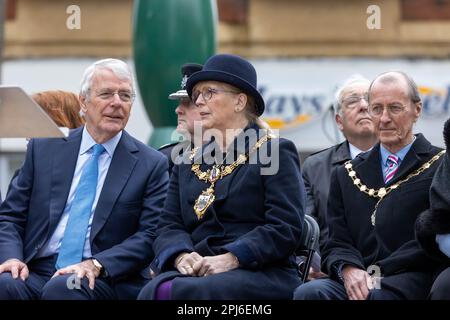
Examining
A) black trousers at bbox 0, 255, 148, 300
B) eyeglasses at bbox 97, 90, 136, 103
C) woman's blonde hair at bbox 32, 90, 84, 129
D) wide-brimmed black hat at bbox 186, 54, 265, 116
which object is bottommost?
black trousers at bbox 0, 255, 148, 300

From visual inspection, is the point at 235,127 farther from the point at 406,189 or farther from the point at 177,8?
the point at 177,8

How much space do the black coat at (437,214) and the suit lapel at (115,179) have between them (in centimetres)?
174

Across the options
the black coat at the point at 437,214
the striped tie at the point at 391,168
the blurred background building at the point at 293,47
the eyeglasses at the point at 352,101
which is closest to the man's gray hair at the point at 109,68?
the striped tie at the point at 391,168

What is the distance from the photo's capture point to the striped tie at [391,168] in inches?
245

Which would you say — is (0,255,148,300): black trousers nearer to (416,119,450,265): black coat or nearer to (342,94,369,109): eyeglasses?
(416,119,450,265): black coat

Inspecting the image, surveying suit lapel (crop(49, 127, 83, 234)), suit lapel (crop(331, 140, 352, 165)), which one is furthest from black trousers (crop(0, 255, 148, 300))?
suit lapel (crop(331, 140, 352, 165))

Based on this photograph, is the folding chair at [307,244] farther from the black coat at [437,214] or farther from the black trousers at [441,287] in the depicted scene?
the black trousers at [441,287]

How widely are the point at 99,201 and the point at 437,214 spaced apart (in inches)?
76.0

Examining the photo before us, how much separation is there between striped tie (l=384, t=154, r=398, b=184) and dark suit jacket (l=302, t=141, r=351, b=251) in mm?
1077

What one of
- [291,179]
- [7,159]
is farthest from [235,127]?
[7,159]

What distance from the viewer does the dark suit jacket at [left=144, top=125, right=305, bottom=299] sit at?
589cm

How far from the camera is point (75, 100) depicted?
25.6 ft

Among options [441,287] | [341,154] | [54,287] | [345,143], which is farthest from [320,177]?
[54,287]
